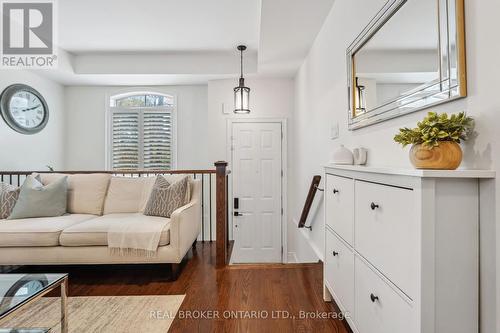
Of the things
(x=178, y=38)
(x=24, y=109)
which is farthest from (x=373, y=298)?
(x=24, y=109)

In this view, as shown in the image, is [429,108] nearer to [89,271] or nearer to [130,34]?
[89,271]

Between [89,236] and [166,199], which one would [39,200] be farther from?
[166,199]

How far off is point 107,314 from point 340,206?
1792 mm

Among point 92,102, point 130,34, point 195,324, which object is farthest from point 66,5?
point 195,324

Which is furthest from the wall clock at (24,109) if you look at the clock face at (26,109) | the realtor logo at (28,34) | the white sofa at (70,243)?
the white sofa at (70,243)

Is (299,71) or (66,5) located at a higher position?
(66,5)

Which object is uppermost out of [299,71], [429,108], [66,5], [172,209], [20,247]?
[66,5]

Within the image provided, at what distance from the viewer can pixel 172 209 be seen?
2.98 meters

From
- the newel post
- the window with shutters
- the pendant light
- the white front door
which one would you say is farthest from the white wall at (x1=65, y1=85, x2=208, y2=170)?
the newel post

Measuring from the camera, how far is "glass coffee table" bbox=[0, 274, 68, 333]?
1397mm

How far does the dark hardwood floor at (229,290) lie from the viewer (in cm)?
191

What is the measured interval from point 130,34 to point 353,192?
3454 millimetres

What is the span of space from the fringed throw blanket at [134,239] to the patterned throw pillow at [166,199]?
0.35 meters

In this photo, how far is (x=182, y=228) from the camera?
272cm
